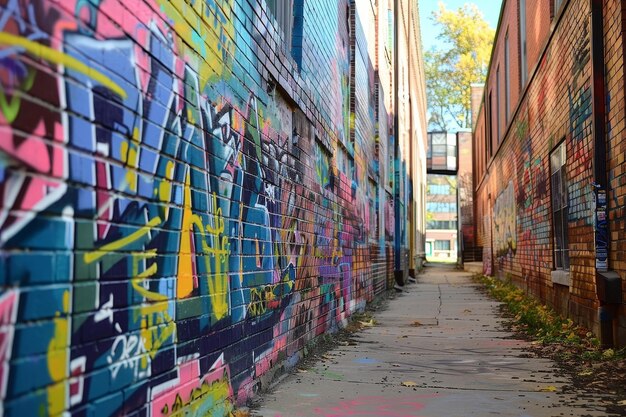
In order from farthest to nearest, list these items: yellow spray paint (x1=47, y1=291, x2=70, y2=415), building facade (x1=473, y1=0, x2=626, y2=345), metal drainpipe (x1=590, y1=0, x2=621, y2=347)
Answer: metal drainpipe (x1=590, y1=0, x2=621, y2=347), building facade (x1=473, y1=0, x2=626, y2=345), yellow spray paint (x1=47, y1=291, x2=70, y2=415)

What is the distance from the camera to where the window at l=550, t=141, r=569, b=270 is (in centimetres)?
873

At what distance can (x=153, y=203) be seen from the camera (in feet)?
9.75

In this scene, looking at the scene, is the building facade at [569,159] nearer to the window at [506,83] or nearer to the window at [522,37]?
the window at [522,37]

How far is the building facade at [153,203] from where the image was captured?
2.01 m

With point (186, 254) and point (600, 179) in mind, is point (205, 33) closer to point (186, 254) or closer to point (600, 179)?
point (186, 254)

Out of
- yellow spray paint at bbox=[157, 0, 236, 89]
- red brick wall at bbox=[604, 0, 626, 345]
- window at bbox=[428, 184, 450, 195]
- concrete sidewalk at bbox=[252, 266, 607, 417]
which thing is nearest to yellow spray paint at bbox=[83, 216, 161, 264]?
yellow spray paint at bbox=[157, 0, 236, 89]

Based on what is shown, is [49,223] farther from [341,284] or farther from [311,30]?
[341,284]

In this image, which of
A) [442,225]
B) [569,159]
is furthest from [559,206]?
[442,225]

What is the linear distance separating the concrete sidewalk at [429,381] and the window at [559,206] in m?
1.55

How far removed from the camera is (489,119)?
2306cm

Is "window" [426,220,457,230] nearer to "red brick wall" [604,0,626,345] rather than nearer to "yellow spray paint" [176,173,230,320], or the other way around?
"red brick wall" [604,0,626,345]

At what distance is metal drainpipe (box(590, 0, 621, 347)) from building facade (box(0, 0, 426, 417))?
9.60 feet

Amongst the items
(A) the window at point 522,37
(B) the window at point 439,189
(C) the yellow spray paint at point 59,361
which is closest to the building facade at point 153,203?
(C) the yellow spray paint at point 59,361

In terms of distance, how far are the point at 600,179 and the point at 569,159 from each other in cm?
182
